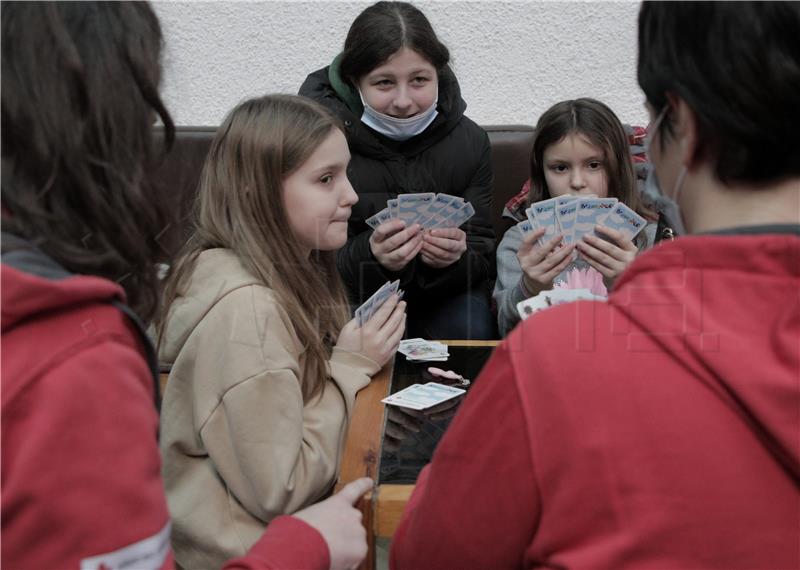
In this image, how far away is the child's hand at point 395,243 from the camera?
116 inches

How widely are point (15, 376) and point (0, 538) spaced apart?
0.17 m

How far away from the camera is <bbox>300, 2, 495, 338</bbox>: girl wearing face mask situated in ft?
10.2

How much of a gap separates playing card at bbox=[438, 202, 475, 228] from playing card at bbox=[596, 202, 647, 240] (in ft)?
1.62

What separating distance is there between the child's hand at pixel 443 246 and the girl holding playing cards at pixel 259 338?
80 cm

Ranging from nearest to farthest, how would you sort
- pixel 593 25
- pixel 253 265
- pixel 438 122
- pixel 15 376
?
pixel 15 376 < pixel 253 265 < pixel 438 122 < pixel 593 25

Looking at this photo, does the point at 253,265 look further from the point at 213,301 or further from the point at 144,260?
the point at 144,260

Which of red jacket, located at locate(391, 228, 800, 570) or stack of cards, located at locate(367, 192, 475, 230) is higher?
red jacket, located at locate(391, 228, 800, 570)

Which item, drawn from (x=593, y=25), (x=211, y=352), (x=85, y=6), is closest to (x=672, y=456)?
(x=85, y=6)

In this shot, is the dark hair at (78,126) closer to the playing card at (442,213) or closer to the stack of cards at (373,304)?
the stack of cards at (373,304)

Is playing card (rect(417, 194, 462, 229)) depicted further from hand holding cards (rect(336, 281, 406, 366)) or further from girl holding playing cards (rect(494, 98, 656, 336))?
hand holding cards (rect(336, 281, 406, 366))

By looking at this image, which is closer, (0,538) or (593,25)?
(0,538)

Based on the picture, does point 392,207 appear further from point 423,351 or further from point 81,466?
point 81,466

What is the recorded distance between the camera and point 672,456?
2.97 feet

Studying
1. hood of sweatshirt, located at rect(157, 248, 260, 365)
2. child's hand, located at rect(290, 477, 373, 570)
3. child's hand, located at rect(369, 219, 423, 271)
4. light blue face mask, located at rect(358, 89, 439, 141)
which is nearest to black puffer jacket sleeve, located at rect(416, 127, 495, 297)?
child's hand, located at rect(369, 219, 423, 271)
